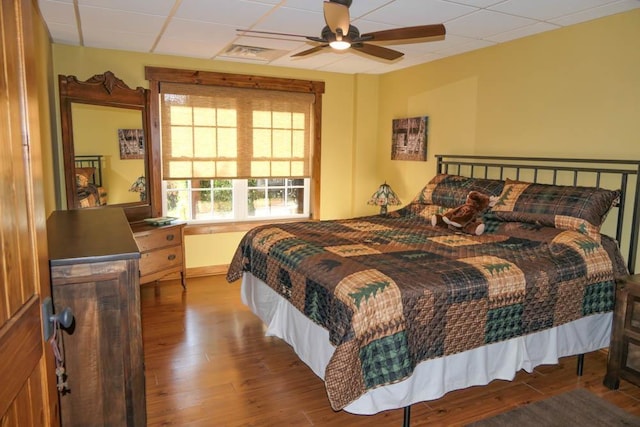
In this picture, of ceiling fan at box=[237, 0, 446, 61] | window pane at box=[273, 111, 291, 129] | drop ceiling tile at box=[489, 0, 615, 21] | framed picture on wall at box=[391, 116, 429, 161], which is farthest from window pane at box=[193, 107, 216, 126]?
drop ceiling tile at box=[489, 0, 615, 21]

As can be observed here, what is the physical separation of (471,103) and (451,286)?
2.61 metres

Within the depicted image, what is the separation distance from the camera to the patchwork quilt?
6.84ft

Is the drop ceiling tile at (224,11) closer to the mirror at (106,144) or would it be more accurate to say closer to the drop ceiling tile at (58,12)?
the drop ceiling tile at (58,12)

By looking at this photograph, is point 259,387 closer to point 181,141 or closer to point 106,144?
point 106,144

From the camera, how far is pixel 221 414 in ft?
7.98

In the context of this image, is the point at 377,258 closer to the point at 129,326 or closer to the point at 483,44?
the point at 129,326

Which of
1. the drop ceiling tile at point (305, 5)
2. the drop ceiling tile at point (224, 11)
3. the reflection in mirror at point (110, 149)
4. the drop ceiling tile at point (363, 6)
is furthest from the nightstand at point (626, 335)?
the reflection in mirror at point (110, 149)

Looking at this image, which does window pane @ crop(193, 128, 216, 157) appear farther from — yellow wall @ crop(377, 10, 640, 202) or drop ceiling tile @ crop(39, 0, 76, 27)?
yellow wall @ crop(377, 10, 640, 202)

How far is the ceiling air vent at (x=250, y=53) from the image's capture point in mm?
4277

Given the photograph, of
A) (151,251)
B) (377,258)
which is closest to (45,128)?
(151,251)

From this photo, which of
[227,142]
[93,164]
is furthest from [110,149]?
[227,142]

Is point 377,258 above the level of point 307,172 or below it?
below

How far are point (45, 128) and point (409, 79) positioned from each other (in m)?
3.61

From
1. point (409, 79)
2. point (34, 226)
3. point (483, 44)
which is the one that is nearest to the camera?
point (34, 226)
